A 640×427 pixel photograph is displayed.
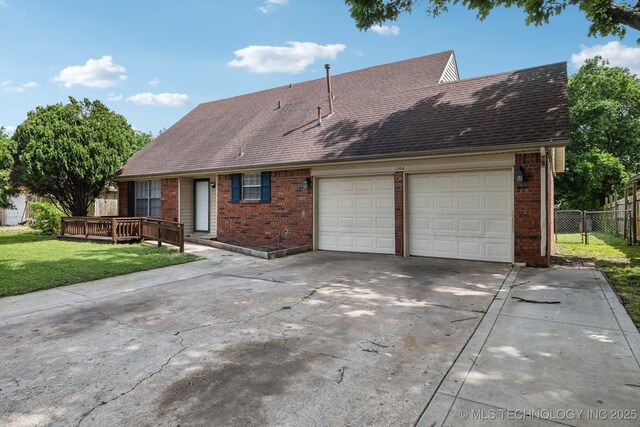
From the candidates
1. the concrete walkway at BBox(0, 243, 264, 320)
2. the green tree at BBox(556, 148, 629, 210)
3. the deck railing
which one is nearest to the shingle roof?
the deck railing

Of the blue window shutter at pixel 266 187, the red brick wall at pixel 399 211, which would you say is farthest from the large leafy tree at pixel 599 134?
the blue window shutter at pixel 266 187

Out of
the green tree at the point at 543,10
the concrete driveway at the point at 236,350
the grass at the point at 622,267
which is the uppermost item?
the green tree at the point at 543,10

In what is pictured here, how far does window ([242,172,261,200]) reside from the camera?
12383mm

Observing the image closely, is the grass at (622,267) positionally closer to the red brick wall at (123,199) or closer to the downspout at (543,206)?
the downspout at (543,206)

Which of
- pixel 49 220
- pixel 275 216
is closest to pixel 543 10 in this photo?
pixel 275 216

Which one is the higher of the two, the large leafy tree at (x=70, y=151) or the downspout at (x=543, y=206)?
the large leafy tree at (x=70, y=151)

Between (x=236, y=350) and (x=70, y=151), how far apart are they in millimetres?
13469

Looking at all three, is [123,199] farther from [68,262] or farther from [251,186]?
[68,262]

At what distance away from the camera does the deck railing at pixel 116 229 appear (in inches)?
485

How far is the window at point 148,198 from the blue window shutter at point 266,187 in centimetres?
559

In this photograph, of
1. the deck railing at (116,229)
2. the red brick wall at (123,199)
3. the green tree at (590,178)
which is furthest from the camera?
the green tree at (590,178)

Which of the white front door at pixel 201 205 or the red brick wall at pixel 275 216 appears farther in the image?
the white front door at pixel 201 205

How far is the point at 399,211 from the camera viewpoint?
970 centimetres

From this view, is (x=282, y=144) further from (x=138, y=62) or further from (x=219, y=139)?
(x=138, y=62)
